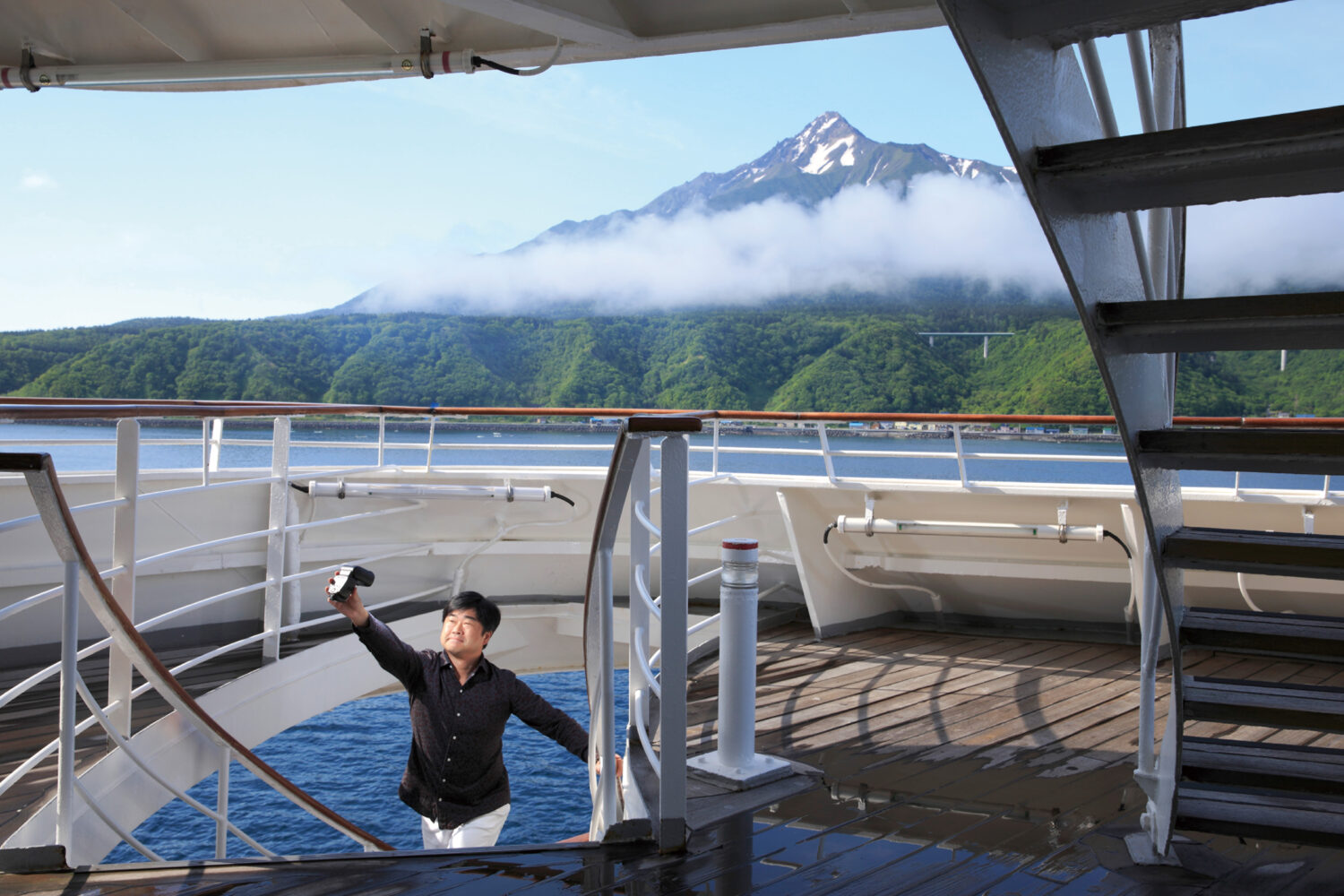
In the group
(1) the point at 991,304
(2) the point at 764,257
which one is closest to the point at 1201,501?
(1) the point at 991,304

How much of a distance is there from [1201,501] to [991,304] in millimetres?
68253

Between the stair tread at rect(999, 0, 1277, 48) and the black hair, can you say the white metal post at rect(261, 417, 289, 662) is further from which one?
the stair tread at rect(999, 0, 1277, 48)

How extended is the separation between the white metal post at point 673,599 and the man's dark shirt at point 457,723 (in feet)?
2.19

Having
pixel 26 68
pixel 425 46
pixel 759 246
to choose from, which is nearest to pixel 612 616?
pixel 425 46

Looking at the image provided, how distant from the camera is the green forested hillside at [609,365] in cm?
4347

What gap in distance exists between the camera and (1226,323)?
1.21 meters

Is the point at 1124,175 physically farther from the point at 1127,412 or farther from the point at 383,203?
the point at 383,203

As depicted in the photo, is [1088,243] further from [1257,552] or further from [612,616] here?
[612,616]

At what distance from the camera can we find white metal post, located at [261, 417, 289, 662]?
10.2ft

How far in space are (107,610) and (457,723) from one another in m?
0.93

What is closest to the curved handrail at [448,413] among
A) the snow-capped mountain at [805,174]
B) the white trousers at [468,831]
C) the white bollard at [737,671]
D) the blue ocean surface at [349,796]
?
the white bollard at [737,671]

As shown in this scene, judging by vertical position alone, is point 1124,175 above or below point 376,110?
below

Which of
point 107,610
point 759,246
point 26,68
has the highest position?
point 759,246

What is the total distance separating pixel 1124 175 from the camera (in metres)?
1.13
